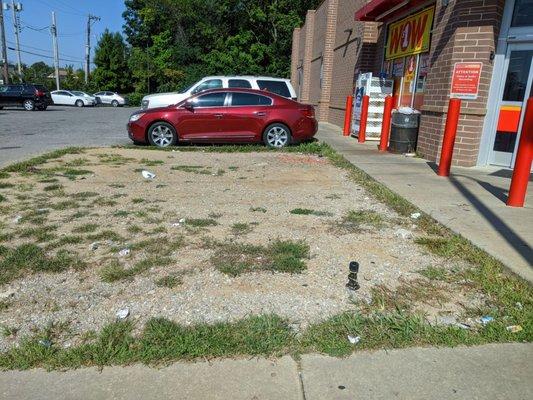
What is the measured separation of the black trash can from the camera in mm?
10414

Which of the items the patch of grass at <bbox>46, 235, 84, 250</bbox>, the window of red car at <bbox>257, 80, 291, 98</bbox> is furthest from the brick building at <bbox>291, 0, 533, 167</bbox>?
the patch of grass at <bbox>46, 235, 84, 250</bbox>

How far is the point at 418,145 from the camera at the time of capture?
10.3 metres

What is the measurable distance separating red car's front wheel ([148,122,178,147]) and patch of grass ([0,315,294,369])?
889 cm

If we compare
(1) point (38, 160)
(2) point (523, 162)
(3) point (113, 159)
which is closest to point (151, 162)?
(3) point (113, 159)

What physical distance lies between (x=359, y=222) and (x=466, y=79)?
16.4 ft

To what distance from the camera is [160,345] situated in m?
2.87

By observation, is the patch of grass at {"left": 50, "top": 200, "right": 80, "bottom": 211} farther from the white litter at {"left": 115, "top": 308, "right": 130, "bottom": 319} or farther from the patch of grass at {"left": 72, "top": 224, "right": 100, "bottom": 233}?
the white litter at {"left": 115, "top": 308, "right": 130, "bottom": 319}

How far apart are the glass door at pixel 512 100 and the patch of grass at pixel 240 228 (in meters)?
6.19

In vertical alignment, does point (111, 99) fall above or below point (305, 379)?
above

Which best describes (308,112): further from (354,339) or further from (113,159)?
(354,339)

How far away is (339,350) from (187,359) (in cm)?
96

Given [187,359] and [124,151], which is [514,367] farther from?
[124,151]

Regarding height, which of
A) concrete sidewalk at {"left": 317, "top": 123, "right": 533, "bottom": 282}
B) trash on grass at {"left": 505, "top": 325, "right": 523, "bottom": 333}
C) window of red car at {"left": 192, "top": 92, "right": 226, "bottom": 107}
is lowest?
trash on grass at {"left": 505, "top": 325, "right": 523, "bottom": 333}

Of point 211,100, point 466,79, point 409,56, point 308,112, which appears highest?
point 409,56
